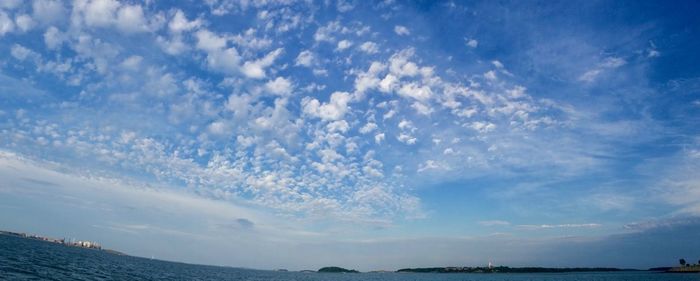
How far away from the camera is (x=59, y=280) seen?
164 feet

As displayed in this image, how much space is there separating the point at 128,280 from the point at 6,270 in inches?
716

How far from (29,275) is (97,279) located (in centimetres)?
1061

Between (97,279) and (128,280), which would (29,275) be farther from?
(128,280)

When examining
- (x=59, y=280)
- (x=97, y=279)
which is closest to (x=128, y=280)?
(x=97, y=279)

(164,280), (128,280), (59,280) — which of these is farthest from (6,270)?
(164,280)

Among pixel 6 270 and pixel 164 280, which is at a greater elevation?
pixel 6 270

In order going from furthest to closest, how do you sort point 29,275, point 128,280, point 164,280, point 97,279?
point 164,280, point 128,280, point 97,279, point 29,275

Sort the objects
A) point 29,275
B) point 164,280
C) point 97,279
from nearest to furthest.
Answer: point 29,275, point 97,279, point 164,280

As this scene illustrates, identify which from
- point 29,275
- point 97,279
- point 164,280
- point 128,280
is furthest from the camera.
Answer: point 164,280

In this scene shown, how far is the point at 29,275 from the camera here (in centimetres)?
4938

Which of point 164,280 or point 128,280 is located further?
point 164,280

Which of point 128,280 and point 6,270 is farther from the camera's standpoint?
point 128,280

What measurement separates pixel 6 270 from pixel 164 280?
28.9 m

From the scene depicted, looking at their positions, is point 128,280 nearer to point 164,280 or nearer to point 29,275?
A: point 164,280
